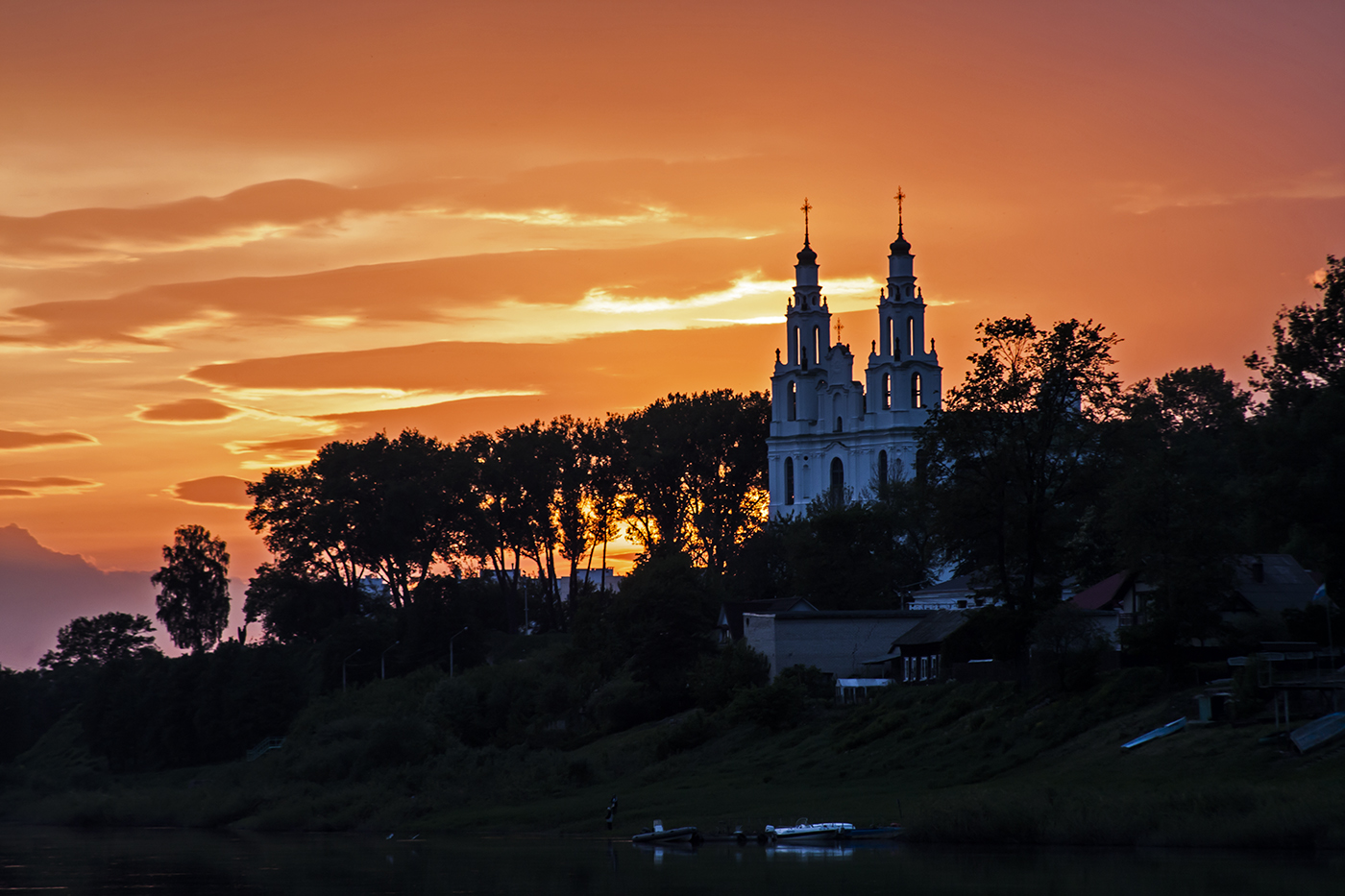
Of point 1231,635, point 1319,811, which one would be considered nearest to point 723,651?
point 1231,635

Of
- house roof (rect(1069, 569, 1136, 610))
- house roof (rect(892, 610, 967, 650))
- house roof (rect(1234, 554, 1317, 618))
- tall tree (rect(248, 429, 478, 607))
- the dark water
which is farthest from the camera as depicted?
tall tree (rect(248, 429, 478, 607))

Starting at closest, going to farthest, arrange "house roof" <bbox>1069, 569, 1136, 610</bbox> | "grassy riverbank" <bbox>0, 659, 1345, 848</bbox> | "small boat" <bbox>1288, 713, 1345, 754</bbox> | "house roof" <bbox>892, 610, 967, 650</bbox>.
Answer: "grassy riverbank" <bbox>0, 659, 1345, 848</bbox>
"small boat" <bbox>1288, 713, 1345, 754</bbox>
"house roof" <bbox>1069, 569, 1136, 610</bbox>
"house roof" <bbox>892, 610, 967, 650</bbox>

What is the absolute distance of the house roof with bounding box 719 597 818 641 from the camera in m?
96.2

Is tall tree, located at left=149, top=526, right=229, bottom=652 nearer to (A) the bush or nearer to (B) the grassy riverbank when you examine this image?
(B) the grassy riverbank

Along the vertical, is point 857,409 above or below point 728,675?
above

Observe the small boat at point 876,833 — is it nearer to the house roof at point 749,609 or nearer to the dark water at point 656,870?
the dark water at point 656,870

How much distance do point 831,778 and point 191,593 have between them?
96.0 meters

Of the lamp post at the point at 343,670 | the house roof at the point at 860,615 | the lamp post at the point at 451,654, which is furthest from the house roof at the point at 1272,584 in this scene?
the lamp post at the point at 343,670

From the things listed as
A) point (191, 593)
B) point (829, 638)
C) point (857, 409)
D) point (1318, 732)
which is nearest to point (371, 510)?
point (191, 593)

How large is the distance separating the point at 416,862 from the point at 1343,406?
33.7 meters

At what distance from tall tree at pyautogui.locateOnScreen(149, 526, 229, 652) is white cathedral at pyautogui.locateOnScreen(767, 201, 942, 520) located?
4918cm

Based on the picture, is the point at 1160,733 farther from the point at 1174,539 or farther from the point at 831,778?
the point at 831,778

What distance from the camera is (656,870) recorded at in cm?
4909

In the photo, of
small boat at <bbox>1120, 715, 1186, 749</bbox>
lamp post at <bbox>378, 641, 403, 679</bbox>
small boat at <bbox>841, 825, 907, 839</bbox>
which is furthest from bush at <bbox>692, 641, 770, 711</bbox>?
lamp post at <bbox>378, 641, 403, 679</bbox>
